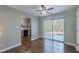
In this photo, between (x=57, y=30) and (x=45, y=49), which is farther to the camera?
(x=57, y=30)

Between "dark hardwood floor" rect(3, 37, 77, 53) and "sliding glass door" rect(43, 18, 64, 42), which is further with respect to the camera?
"sliding glass door" rect(43, 18, 64, 42)

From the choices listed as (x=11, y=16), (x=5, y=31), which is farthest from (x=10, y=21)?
(x=5, y=31)

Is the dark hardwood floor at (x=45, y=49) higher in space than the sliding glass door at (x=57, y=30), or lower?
lower

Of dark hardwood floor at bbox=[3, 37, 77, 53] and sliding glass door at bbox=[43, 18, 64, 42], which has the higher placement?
sliding glass door at bbox=[43, 18, 64, 42]

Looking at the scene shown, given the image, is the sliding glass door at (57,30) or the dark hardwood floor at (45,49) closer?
the dark hardwood floor at (45,49)

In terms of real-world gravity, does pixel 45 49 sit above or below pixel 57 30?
below
